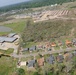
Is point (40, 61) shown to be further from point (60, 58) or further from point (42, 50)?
point (42, 50)

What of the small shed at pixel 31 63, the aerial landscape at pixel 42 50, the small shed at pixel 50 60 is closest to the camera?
the aerial landscape at pixel 42 50

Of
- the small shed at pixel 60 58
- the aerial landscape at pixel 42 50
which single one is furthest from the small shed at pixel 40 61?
the small shed at pixel 60 58

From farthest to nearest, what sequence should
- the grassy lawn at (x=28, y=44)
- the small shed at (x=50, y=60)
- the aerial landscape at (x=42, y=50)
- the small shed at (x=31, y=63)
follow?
the grassy lawn at (x=28, y=44)
the small shed at (x=50, y=60)
the small shed at (x=31, y=63)
the aerial landscape at (x=42, y=50)

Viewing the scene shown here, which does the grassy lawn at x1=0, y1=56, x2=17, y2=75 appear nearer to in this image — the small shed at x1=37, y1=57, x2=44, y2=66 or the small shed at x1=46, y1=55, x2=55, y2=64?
the small shed at x1=37, y1=57, x2=44, y2=66

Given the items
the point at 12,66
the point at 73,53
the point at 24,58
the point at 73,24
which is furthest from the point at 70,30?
the point at 12,66

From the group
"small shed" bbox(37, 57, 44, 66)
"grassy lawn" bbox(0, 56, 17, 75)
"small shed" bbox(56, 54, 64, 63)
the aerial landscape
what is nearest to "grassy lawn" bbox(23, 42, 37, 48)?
the aerial landscape

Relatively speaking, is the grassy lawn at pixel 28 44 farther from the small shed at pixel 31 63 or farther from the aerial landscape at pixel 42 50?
the small shed at pixel 31 63

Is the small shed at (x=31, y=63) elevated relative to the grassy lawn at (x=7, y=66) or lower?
elevated

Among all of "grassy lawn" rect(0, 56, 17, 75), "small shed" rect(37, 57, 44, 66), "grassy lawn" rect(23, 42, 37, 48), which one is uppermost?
"grassy lawn" rect(23, 42, 37, 48)

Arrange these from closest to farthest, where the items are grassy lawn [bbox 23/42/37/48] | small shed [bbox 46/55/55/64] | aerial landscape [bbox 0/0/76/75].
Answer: aerial landscape [bbox 0/0/76/75], small shed [bbox 46/55/55/64], grassy lawn [bbox 23/42/37/48]

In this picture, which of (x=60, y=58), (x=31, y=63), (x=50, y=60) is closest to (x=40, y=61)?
(x=31, y=63)
